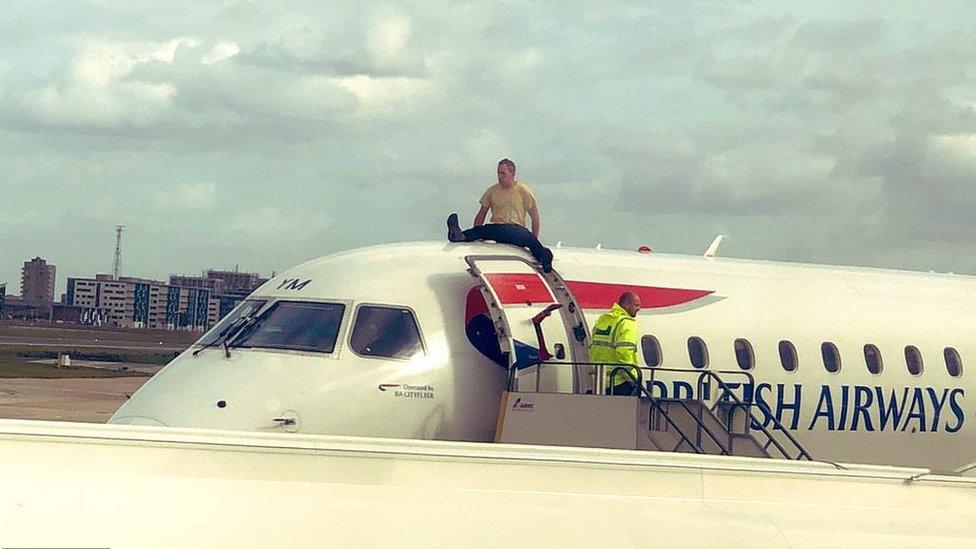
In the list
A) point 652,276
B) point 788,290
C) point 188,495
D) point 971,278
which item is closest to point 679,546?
point 188,495

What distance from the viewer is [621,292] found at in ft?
54.8

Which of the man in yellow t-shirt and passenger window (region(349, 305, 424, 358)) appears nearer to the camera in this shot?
passenger window (region(349, 305, 424, 358))

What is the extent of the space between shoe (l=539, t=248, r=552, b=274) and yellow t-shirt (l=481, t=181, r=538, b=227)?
3.97ft

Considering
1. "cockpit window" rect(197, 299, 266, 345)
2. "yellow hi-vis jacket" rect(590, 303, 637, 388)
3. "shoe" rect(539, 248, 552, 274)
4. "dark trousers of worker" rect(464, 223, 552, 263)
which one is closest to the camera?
"yellow hi-vis jacket" rect(590, 303, 637, 388)

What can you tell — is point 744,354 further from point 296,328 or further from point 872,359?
point 296,328

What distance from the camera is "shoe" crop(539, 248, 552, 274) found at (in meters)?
16.3

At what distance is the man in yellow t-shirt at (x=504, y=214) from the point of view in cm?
1686

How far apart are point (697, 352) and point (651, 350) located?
665 millimetres

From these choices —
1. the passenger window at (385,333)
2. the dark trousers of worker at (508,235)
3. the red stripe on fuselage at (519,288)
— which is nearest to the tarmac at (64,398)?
the dark trousers of worker at (508,235)

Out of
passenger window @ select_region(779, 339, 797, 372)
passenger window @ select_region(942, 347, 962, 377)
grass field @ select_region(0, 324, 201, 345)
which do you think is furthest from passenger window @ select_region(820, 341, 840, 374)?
grass field @ select_region(0, 324, 201, 345)

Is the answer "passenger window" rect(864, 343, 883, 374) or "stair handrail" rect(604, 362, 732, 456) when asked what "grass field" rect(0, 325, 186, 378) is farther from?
"stair handrail" rect(604, 362, 732, 456)

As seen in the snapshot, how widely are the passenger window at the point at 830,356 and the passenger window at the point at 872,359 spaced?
50cm

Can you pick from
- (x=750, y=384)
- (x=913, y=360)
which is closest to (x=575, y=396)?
(x=750, y=384)

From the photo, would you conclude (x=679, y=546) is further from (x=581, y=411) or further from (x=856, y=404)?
(x=856, y=404)
